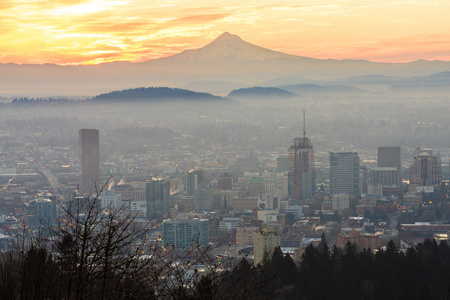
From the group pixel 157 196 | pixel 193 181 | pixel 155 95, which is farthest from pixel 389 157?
pixel 155 95

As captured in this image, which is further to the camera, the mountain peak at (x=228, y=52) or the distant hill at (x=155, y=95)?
the mountain peak at (x=228, y=52)

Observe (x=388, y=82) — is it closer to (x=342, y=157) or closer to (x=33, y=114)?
(x=342, y=157)

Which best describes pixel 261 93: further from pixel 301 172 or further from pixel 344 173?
pixel 344 173

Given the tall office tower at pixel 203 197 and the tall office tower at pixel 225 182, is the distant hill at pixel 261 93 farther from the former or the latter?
the tall office tower at pixel 203 197

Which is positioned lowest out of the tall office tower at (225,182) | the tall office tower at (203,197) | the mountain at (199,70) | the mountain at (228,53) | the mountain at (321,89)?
the tall office tower at (203,197)

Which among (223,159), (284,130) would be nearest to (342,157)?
(223,159)

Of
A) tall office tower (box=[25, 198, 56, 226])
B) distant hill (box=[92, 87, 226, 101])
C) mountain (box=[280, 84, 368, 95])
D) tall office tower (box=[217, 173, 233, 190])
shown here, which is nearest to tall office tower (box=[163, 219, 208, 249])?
tall office tower (box=[25, 198, 56, 226])

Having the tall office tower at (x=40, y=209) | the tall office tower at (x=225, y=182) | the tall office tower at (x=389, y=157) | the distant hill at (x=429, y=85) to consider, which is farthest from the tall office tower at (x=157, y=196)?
the distant hill at (x=429, y=85)

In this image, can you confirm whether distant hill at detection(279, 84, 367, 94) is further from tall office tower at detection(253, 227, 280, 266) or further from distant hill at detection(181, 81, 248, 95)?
tall office tower at detection(253, 227, 280, 266)
